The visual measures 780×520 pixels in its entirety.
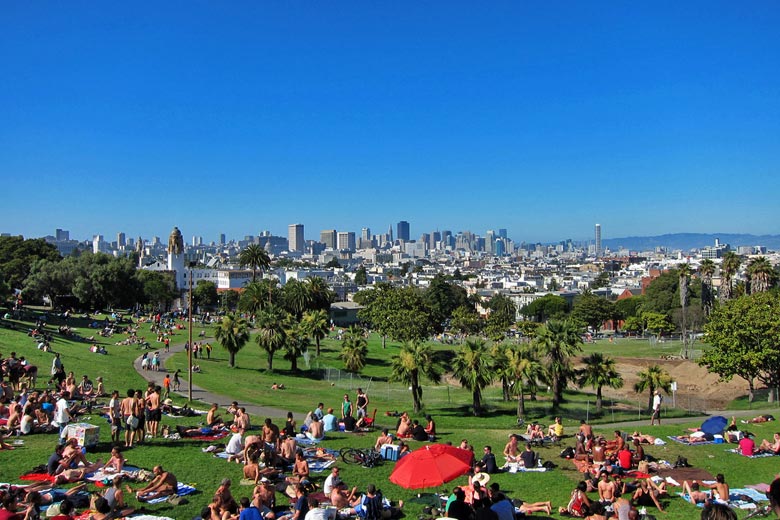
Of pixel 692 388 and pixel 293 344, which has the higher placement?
pixel 293 344

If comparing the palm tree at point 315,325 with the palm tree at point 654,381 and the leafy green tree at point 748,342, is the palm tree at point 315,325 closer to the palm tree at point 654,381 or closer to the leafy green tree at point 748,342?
the palm tree at point 654,381

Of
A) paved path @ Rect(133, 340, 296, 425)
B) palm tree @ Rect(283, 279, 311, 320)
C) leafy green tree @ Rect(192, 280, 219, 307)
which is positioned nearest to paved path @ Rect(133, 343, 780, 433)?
paved path @ Rect(133, 340, 296, 425)

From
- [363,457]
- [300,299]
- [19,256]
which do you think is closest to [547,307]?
[300,299]

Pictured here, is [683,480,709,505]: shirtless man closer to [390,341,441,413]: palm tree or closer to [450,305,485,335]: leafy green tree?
[390,341,441,413]: palm tree

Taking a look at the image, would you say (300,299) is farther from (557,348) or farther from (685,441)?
(685,441)

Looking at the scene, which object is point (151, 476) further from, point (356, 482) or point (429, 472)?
point (429, 472)

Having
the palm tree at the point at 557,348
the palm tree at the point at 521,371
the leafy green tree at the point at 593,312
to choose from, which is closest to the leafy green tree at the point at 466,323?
the leafy green tree at the point at 593,312
